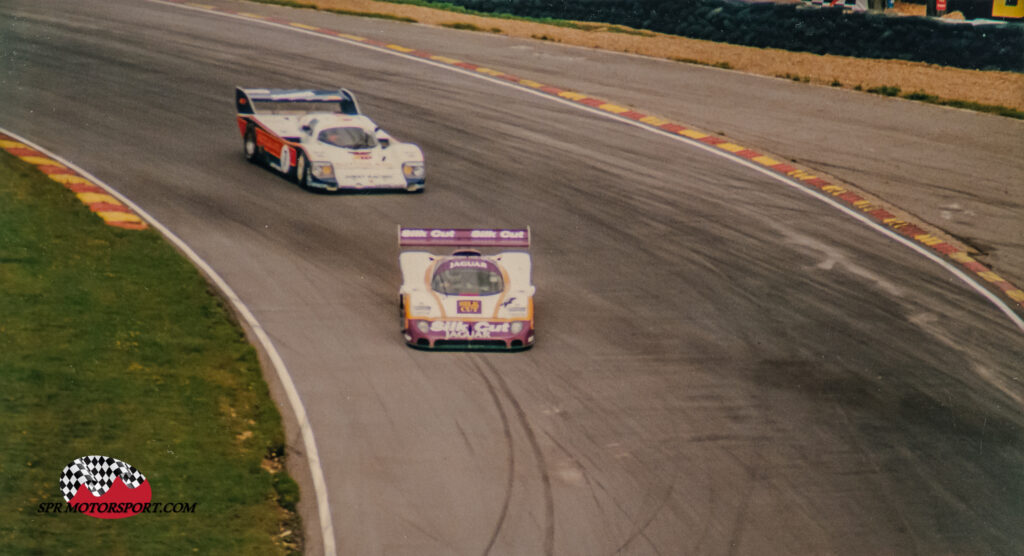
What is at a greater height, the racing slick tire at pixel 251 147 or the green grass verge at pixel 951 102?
the green grass verge at pixel 951 102

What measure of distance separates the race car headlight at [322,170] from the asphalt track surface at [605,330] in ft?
1.56

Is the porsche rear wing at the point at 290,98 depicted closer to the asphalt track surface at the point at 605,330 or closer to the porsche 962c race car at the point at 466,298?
the asphalt track surface at the point at 605,330

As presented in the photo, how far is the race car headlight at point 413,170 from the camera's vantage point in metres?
23.7

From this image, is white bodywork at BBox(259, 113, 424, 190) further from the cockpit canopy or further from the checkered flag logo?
the checkered flag logo

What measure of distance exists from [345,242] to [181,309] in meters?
3.80

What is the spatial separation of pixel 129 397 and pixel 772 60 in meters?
25.8

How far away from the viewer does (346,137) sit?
23547 millimetres

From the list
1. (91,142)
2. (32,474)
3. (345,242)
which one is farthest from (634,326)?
(91,142)

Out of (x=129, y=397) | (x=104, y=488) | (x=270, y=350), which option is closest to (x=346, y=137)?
(x=270, y=350)

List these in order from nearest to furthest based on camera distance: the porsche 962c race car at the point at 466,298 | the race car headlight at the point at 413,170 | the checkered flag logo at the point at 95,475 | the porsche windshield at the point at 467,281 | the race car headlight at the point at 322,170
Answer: the checkered flag logo at the point at 95,475 → the porsche 962c race car at the point at 466,298 → the porsche windshield at the point at 467,281 → the race car headlight at the point at 322,170 → the race car headlight at the point at 413,170

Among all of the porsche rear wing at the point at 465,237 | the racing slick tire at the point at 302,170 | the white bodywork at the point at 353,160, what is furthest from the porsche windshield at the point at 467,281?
the racing slick tire at the point at 302,170

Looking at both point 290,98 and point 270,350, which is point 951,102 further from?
point 270,350

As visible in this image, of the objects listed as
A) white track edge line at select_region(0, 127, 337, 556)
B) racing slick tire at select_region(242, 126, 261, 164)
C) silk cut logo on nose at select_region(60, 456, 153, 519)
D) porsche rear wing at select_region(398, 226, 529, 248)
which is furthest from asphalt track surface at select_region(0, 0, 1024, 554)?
silk cut logo on nose at select_region(60, 456, 153, 519)

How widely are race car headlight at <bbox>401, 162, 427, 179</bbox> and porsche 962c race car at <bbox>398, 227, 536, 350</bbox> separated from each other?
4.90 meters
